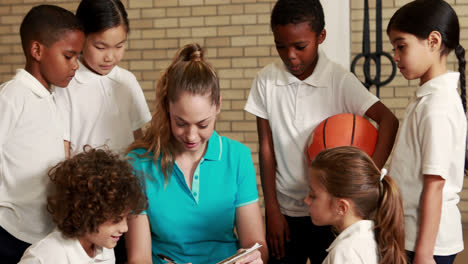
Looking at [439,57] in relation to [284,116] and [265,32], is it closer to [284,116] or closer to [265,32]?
[284,116]

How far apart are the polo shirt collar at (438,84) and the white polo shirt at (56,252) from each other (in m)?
1.49

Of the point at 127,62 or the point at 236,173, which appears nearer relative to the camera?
the point at 236,173

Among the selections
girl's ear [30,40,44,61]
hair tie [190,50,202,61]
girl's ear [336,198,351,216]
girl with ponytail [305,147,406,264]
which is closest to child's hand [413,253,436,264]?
girl with ponytail [305,147,406,264]

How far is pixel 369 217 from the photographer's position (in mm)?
1819

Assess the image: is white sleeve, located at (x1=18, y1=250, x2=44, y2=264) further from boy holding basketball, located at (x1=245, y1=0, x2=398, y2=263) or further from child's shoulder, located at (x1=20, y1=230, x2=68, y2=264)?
boy holding basketball, located at (x1=245, y1=0, x2=398, y2=263)

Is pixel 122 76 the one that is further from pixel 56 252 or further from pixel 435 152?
pixel 435 152

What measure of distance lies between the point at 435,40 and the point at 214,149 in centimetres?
104

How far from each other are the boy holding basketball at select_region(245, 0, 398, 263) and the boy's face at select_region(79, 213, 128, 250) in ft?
2.61

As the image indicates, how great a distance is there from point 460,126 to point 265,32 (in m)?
2.79

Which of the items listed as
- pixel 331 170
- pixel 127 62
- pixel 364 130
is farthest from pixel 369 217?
pixel 127 62

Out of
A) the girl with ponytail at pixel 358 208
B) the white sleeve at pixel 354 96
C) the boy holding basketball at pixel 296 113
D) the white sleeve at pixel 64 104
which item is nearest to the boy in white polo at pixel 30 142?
the white sleeve at pixel 64 104

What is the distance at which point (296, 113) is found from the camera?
7.63ft

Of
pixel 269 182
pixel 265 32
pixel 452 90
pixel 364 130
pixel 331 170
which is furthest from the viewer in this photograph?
pixel 265 32

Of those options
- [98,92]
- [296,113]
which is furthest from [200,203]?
[98,92]
